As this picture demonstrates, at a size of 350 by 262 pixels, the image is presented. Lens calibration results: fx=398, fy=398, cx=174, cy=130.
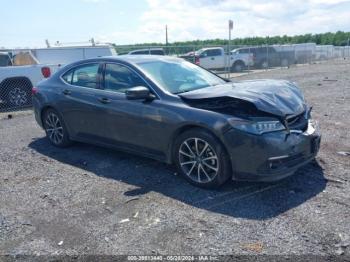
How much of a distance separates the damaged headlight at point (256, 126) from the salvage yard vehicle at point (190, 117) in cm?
1

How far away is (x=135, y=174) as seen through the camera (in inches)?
219

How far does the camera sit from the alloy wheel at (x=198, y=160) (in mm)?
4758

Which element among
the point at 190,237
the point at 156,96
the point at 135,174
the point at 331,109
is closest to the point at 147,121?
the point at 156,96

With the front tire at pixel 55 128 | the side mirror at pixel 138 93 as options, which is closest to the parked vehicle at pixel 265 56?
the front tire at pixel 55 128

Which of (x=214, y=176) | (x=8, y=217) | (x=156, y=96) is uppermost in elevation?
(x=156, y=96)

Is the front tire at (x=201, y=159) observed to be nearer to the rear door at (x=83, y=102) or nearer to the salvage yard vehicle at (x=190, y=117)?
the salvage yard vehicle at (x=190, y=117)

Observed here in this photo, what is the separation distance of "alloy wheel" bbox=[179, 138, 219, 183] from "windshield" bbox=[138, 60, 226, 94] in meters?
0.83

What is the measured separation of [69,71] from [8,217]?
2999 millimetres

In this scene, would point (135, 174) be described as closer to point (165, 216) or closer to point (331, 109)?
point (165, 216)

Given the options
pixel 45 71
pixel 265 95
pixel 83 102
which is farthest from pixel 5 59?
pixel 265 95

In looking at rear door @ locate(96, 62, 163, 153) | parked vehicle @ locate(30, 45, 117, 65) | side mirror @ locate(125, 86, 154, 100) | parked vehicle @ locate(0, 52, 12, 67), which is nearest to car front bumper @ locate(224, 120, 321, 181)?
rear door @ locate(96, 62, 163, 153)

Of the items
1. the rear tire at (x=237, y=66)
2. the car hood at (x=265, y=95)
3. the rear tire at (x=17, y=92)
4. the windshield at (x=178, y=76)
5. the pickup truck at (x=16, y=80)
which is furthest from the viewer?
the rear tire at (x=237, y=66)

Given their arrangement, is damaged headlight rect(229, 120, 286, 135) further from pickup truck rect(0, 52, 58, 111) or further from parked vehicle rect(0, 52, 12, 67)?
parked vehicle rect(0, 52, 12, 67)

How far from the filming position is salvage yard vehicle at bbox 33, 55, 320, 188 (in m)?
4.50
